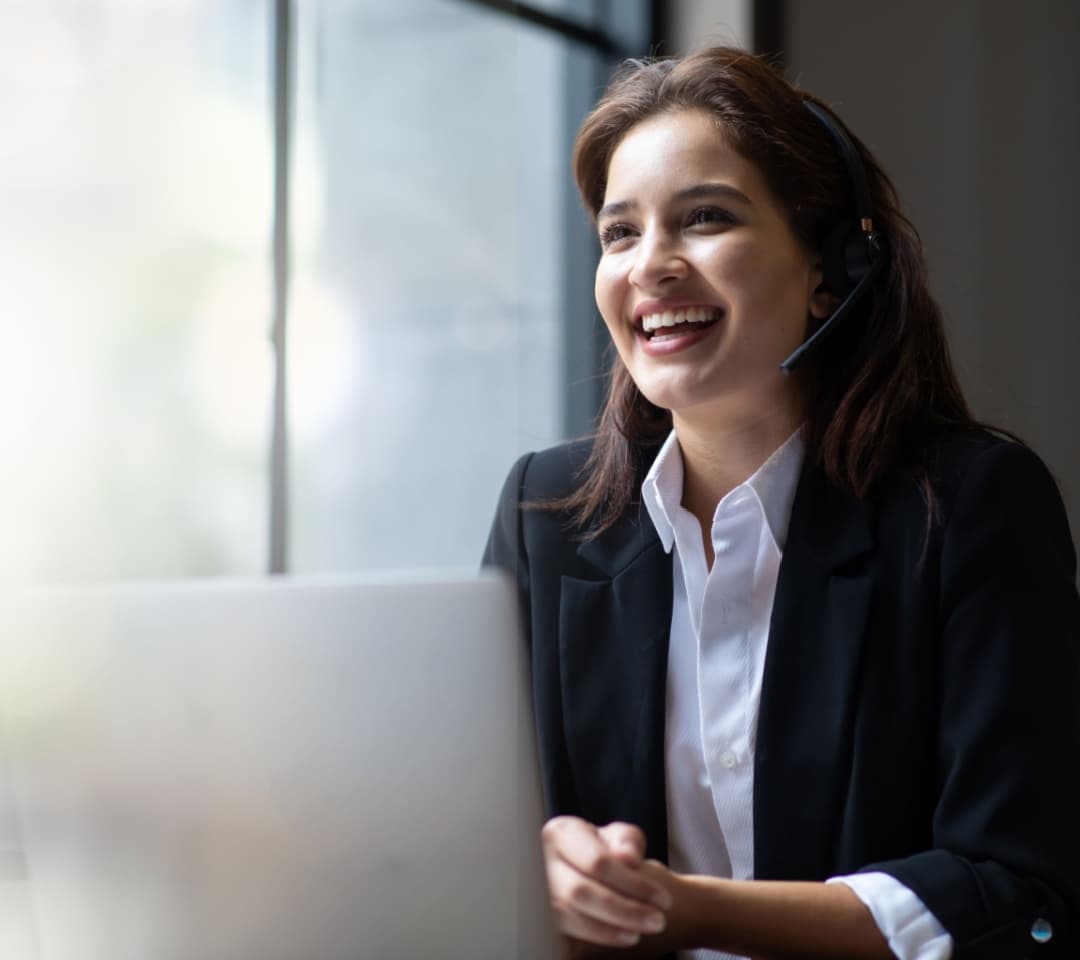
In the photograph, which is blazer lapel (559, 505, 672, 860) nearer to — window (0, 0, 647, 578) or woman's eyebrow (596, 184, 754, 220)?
woman's eyebrow (596, 184, 754, 220)

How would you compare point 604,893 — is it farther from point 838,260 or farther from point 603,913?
point 838,260

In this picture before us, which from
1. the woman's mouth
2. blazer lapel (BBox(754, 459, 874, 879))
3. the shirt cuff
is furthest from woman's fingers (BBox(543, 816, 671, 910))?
the woman's mouth

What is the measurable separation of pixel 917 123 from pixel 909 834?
2.41 m

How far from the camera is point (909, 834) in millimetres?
1258

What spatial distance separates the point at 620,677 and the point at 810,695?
200mm

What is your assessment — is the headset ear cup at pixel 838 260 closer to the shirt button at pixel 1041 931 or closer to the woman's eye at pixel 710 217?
the woman's eye at pixel 710 217

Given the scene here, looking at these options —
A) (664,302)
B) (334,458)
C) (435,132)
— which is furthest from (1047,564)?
(435,132)

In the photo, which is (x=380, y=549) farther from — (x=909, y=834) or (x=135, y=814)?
(x=135, y=814)

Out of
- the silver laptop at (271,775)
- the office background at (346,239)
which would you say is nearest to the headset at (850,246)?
the silver laptop at (271,775)

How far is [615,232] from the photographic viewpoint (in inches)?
59.0

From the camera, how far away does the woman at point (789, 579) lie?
44.7 inches

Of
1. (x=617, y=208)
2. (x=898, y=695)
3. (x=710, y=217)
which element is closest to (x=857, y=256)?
(x=710, y=217)

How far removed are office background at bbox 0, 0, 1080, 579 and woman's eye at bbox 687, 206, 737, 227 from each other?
1675 millimetres

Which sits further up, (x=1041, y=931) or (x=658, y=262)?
(x=658, y=262)
